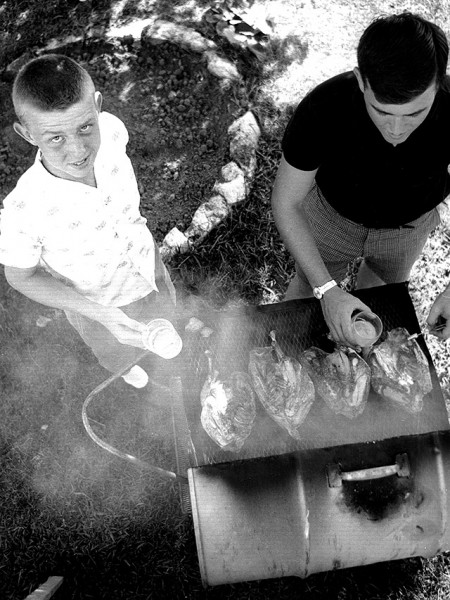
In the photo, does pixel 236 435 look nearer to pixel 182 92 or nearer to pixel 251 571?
pixel 251 571

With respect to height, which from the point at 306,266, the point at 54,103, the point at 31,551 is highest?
the point at 54,103

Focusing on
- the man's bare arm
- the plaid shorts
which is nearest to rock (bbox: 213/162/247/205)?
the plaid shorts

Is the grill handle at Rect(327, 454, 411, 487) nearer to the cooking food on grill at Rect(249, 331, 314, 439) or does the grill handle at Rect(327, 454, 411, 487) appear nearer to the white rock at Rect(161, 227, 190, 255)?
the cooking food on grill at Rect(249, 331, 314, 439)

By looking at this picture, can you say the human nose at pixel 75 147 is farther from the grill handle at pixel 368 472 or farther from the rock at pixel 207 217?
the rock at pixel 207 217

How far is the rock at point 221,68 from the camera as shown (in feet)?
11.6

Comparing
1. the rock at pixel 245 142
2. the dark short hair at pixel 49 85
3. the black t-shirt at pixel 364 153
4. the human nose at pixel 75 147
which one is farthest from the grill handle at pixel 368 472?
the rock at pixel 245 142

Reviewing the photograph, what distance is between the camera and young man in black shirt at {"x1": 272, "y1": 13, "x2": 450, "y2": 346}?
63.3 inches

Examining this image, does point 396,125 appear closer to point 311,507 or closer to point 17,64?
point 311,507

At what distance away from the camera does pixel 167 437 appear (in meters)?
2.96

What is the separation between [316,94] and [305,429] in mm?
1182

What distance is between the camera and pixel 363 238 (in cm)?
239

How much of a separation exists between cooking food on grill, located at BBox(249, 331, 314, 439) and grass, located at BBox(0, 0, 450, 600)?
44.5 inches

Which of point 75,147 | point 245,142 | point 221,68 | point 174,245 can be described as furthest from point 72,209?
point 221,68

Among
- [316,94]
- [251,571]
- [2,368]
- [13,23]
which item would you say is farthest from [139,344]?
[13,23]
